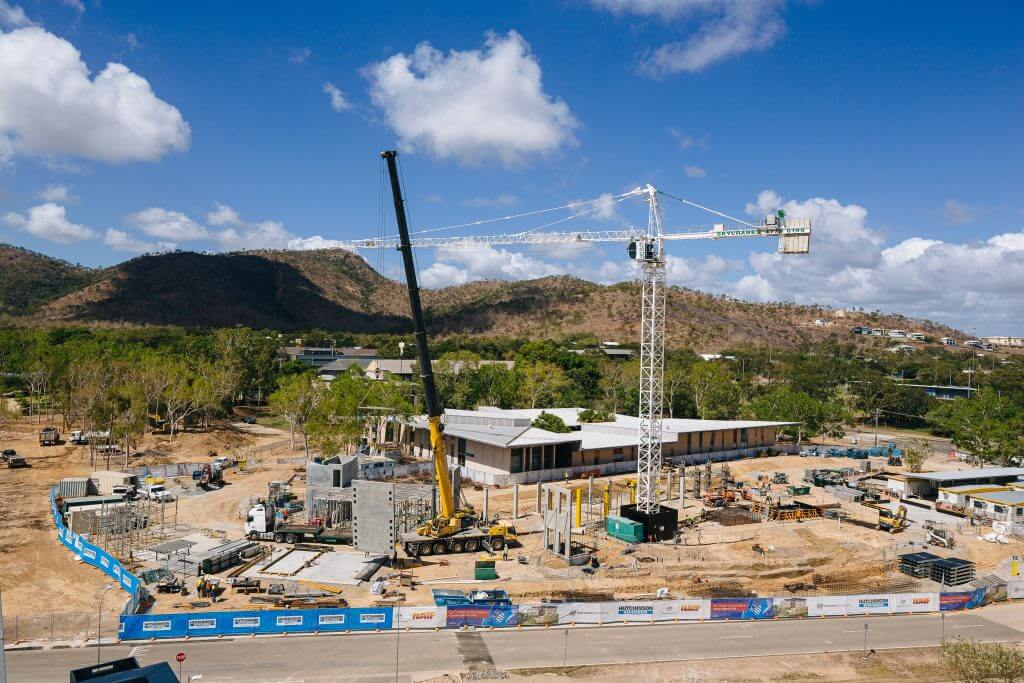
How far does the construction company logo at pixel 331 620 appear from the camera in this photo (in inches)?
1187

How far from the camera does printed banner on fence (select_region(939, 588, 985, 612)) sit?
34969 millimetres

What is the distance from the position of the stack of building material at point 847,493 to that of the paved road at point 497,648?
1086 inches

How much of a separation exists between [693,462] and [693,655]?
5092cm

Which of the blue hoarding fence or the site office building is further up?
the site office building

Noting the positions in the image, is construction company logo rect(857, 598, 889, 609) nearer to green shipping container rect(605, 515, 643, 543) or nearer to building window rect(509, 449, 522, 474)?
green shipping container rect(605, 515, 643, 543)

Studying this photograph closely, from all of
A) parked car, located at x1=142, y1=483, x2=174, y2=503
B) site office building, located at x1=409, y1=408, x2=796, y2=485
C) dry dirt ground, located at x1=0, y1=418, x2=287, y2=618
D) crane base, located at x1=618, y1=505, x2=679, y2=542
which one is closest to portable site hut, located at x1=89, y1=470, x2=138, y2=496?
parked car, located at x1=142, y1=483, x2=174, y2=503

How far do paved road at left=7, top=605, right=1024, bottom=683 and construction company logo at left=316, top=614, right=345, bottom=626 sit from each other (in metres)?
0.62

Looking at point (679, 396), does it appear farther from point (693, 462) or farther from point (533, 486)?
point (533, 486)

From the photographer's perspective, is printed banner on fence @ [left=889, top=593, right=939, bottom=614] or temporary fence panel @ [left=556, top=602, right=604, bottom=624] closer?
temporary fence panel @ [left=556, top=602, right=604, bottom=624]

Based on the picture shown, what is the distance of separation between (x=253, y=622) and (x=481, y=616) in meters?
10.2

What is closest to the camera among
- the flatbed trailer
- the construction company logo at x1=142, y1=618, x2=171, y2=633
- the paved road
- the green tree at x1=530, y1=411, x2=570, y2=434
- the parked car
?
the paved road

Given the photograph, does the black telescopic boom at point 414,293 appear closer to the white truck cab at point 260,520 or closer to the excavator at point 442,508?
the excavator at point 442,508

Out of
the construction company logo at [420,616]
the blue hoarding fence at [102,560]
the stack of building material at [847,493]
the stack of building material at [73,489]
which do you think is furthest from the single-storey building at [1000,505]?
the stack of building material at [73,489]

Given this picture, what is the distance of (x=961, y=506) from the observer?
5641cm
